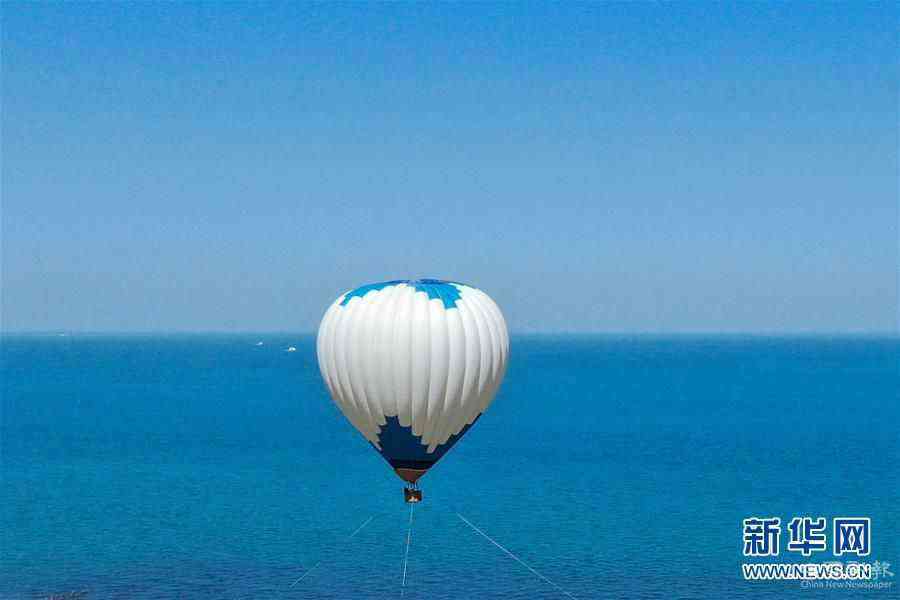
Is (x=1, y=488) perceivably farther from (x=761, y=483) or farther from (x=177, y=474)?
(x=761, y=483)

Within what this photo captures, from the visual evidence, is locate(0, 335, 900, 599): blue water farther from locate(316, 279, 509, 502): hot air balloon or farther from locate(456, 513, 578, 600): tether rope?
locate(316, 279, 509, 502): hot air balloon

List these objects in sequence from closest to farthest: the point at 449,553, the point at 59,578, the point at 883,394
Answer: the point at 59,578 → the point at 449,553 → the point at 883,394

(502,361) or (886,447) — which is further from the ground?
(886,447)

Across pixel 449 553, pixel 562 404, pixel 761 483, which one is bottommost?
pixel 449 553

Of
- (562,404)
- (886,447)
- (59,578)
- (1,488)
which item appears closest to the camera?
(59,578)

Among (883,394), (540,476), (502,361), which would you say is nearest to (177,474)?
(540,476)

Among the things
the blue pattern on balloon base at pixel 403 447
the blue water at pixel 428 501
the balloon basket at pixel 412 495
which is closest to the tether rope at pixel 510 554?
the blue water at pixel 428 501
